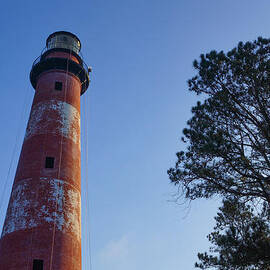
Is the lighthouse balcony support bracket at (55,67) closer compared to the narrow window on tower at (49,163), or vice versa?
the narrow window on tower at (49,163)

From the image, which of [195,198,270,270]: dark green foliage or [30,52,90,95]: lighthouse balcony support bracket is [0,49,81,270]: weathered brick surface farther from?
[195,198,270,270]: dark green foliage

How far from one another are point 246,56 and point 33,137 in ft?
38.7

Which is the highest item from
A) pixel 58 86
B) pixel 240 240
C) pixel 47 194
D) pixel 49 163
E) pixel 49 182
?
pixel 58 86

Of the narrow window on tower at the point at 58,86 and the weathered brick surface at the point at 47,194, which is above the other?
the narrow window on tower at the point at 58,86

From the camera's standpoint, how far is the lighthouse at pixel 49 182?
1413 centimetres

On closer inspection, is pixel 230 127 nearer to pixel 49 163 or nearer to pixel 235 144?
pixel 235 144

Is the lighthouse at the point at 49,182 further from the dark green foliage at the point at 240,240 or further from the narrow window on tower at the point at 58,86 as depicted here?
the dark green foliage at the point at 240,240

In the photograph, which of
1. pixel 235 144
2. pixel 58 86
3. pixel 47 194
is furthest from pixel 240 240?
pixel 58 86

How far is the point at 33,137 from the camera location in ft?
58.0

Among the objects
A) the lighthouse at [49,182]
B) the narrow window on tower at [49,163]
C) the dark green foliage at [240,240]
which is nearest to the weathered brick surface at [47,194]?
the lighthouse at [49,182]

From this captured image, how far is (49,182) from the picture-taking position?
15867 millimetres

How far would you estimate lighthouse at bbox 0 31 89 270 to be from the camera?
1413 centimetres

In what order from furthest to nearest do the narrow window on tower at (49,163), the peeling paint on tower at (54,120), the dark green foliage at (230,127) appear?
the peeling paint on tower at (54,120) < the narrow window on tower at (49,163) < the dark green foliage at (230,127)

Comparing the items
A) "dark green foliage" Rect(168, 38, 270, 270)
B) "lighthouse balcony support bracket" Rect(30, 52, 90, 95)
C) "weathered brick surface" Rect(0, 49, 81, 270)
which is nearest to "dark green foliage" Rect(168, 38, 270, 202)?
"dark green foliage" Rect(168, 38, 270, 270)
